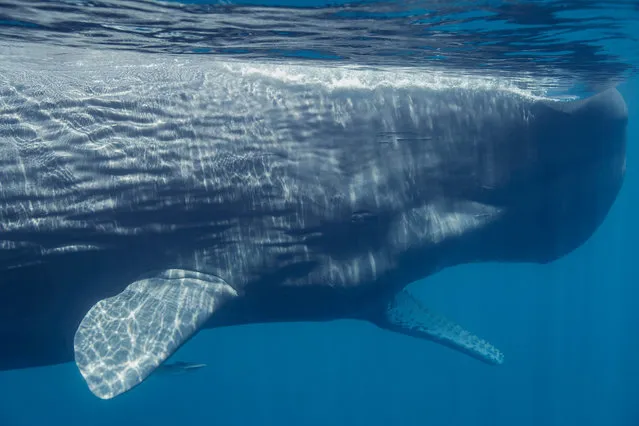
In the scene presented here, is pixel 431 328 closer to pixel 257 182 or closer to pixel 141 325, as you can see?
pixel 257 182

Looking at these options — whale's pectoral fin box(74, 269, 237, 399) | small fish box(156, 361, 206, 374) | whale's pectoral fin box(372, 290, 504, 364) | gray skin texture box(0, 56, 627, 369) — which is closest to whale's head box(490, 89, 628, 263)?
gray skin texture box(0, 56, 627, 369)

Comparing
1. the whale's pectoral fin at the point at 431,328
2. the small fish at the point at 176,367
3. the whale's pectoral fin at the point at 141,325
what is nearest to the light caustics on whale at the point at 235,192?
the whale's pectoral fin at the point at 141,325

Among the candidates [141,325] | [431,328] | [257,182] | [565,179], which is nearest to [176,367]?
[141,325]

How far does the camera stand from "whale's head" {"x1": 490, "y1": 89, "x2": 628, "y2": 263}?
10.3 m

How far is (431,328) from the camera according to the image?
11.3m

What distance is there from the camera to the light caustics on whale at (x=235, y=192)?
674cm

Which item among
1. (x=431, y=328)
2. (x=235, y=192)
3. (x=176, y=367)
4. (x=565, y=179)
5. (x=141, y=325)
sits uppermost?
Answer: (x=235, y=192)

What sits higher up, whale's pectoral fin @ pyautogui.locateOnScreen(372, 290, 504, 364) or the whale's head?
the whale's head

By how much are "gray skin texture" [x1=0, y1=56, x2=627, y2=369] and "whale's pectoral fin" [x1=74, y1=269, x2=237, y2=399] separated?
23cm

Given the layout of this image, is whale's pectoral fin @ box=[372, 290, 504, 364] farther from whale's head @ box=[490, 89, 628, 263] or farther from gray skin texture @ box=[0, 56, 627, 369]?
Result: whale's head @ box=[490, 89, 628, 263]

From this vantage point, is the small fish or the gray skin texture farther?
the small fish

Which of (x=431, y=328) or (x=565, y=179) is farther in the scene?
(x=431, y=328)

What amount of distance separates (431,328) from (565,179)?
4.05 m

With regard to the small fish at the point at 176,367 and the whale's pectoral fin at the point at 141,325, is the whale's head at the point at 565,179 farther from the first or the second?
the small fish at the point at 176,367
